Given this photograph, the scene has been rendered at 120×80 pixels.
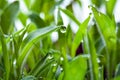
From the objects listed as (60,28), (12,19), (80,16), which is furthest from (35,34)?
(80,16)

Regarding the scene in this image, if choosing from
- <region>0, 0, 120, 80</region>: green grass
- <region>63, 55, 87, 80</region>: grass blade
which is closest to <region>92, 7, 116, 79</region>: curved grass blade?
<region>0, 0, 120, 80</region>: green grass

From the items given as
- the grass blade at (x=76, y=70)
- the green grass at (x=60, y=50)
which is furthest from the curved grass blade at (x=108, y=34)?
the grass blade at (x=76, y=70)

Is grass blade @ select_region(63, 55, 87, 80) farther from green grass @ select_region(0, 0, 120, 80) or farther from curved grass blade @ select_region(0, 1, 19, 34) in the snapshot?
curved grass blade @ select_region(0, 1, 19, 34)

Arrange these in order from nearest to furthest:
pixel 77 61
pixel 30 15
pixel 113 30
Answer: pixel 77 61 → pixel 113 30 → pixel 30 15

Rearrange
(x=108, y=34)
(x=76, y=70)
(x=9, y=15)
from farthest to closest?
(x=9, y=15)
(x=108, y=34)
(x=76, y=70)

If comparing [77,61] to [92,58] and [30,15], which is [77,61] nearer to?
[92,58]

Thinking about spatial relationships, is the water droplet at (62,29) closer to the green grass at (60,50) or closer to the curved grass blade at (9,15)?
the green grass at (60,50)

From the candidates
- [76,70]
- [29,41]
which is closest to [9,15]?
[29,41]

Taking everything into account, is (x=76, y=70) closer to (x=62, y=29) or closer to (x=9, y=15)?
(x=62, y=29)

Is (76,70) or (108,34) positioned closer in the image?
(76,70)
